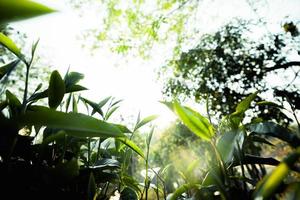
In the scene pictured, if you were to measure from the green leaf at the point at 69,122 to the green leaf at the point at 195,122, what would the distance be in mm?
181

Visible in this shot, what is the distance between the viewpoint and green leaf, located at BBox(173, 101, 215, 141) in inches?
26.8

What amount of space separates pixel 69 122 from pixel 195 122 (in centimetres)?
35

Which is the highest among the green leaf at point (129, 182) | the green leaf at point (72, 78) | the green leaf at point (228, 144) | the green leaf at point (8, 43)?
the green leaf at point (8, 43)

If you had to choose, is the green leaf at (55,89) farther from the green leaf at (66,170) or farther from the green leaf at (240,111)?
the green leaf at (240,111)

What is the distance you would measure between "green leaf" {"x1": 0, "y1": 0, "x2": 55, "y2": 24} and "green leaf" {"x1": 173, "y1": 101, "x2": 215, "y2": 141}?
0.45m

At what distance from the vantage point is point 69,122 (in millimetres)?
621

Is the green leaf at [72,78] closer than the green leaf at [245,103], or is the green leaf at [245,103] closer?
the green leaf at [245,103]

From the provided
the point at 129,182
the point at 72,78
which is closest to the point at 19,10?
the point at 72,78

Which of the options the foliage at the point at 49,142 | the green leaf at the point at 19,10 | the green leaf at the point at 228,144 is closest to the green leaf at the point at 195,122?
the green leaf at the point at 228,144

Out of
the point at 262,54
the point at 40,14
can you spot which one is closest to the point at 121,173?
the point at 40,14

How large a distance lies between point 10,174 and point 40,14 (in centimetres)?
56

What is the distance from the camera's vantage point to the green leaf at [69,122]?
59 cm

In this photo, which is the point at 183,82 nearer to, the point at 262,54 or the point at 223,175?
the point at 262,54

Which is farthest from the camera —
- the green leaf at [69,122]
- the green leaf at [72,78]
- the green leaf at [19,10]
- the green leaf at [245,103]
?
the green leaf at [72,78]
